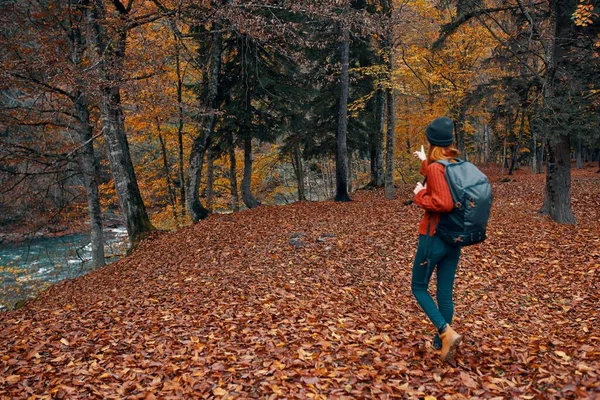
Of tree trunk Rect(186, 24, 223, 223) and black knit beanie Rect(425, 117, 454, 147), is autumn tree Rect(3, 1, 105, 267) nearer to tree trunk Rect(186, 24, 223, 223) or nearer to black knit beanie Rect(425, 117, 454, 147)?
tree trunk Rect(186, 24, 223, 223)

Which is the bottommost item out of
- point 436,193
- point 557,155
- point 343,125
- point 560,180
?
point 560,180

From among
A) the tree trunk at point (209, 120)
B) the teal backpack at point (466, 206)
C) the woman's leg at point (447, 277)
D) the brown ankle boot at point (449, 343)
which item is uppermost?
the tree trunk at point (209, 120)

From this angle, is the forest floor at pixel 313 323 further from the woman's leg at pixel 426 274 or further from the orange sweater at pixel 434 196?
the orange sweater at pixel 434 196

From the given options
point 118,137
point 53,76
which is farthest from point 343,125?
point 53,76

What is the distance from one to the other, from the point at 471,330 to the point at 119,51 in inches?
417

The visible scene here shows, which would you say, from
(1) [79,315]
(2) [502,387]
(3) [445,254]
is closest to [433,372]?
(2) [502,387]

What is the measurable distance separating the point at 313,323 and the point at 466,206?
2.59 m

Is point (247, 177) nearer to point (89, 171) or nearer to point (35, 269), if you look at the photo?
point (89, 171)

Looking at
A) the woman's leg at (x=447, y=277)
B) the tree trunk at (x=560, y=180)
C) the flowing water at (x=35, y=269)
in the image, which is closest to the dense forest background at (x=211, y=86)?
the tree trunk at (x=560, y=180)

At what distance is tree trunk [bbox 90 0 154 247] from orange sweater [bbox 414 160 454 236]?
760 centimetres

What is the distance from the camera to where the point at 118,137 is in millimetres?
10898

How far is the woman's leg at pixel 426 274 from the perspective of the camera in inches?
133

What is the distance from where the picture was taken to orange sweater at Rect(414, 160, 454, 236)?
3166 millimetres

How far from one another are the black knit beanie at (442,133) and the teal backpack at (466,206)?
10.6 inches
